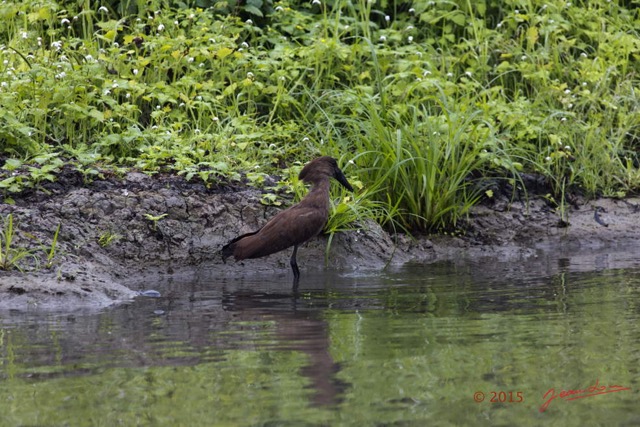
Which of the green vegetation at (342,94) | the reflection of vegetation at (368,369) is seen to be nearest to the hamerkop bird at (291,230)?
the green vegetation at (342,94)

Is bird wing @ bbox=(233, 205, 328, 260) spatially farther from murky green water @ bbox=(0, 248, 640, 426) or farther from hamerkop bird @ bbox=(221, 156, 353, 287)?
murky green water @ bbox=(0, 248, 640, 426)

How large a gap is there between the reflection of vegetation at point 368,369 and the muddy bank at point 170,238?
57.2 inches

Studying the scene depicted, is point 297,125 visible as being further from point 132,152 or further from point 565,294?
point 565,294

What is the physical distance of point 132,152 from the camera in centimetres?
921

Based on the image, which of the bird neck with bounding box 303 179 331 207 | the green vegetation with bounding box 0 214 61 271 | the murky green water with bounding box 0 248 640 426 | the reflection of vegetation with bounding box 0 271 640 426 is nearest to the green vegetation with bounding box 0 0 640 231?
the bird neck with bounding box 303 179 331 207

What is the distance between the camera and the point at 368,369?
16.3ft

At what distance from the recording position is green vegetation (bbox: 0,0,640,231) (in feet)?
29.8

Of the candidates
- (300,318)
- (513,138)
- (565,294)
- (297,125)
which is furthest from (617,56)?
(300,318)

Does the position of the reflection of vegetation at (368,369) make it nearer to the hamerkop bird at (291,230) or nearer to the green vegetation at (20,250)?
the green vegetation at (20,250)

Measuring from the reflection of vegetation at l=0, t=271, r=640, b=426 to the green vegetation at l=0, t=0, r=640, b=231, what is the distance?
2.60m
